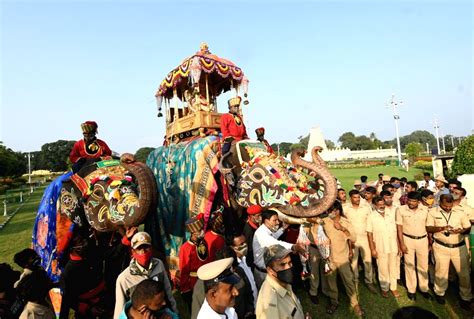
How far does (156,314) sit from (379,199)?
14.8ft

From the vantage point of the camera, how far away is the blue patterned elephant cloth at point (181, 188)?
536 cm

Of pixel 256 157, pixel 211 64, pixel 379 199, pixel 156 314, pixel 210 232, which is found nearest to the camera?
pixel 156 314

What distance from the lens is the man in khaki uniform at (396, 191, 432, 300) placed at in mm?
5062

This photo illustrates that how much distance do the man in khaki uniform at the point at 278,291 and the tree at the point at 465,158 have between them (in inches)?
648

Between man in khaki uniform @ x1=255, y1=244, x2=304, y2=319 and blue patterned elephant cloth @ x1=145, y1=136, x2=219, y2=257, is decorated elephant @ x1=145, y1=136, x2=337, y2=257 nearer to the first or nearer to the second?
blue patterned elephant cloth @ x1=145, y1=136, x2=219, y2=257

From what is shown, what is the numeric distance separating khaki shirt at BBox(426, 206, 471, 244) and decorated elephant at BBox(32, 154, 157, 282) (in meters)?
4.59

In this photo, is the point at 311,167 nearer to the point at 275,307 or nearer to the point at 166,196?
the point at 275,307

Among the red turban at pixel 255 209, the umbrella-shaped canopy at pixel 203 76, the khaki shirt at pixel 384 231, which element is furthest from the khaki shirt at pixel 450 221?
the umbrella-shaped canopy at pixel 203 76

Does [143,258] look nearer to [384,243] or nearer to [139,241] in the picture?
[139,241]

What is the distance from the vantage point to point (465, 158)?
49.8ft

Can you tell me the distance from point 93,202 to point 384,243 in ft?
16.1

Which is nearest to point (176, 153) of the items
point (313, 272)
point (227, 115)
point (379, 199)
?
point (227, 115)

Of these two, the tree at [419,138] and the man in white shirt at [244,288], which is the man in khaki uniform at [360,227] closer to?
the man in white shirt at [244,288]

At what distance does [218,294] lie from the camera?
2289 mm
